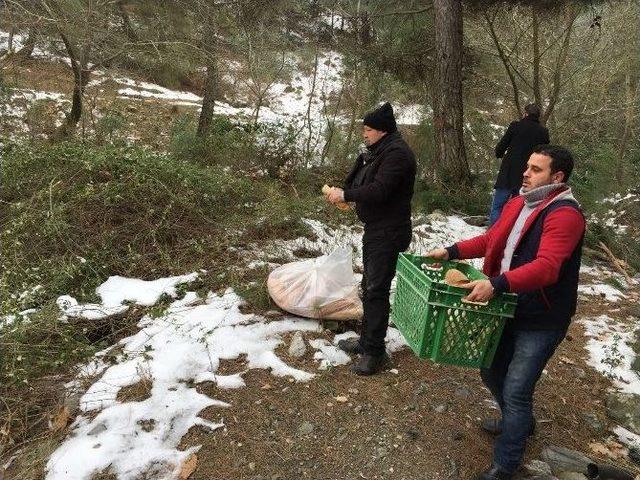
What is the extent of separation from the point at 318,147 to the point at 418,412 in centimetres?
777

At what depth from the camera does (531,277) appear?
84.0 inches

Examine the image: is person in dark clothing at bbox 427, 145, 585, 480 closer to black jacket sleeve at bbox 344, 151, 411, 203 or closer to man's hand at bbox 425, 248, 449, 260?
man's hand at bbox 425, 248, 449, 260

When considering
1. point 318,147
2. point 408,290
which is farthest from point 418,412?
point 318,147

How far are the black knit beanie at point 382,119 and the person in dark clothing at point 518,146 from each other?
10.3 feet

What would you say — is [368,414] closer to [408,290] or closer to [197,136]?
[408,290]

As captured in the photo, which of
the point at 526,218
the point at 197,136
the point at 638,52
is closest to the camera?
the point at 526,218

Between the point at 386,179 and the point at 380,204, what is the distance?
0.20 meters

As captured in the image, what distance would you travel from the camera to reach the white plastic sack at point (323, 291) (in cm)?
393

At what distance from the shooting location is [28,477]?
246 centimetres

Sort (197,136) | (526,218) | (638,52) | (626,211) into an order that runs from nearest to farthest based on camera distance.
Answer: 1. (526,218)
2. (197,136)
3. (626,211)
4. (638,52)

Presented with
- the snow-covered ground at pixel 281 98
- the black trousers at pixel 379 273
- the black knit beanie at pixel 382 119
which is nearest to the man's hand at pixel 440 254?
the black trousers at pixel 379 273

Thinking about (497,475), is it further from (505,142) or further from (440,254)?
(505,142)

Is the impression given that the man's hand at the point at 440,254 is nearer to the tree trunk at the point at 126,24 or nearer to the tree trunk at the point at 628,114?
the tree trunk at the point at 126,24

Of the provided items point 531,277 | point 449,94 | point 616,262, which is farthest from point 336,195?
point 449,94
